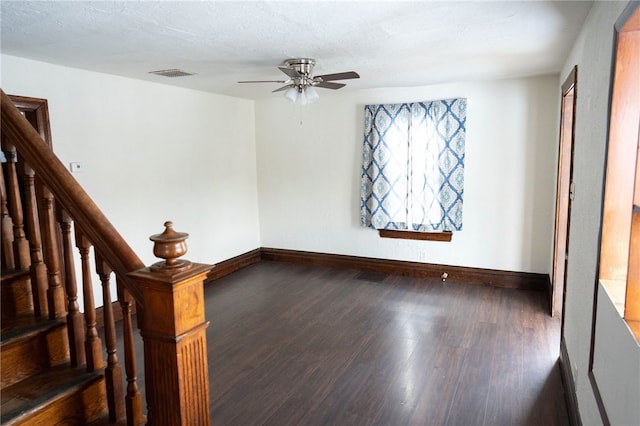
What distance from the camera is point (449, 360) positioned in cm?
319

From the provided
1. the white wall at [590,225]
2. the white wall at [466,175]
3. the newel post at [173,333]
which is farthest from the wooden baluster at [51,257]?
the white wall at [466,175]

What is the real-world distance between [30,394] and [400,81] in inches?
169

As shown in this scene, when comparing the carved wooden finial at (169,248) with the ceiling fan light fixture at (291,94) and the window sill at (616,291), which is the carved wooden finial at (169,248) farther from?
the ceiling fan light fixture at (291,94)

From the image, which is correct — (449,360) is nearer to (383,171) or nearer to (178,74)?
(383,171)

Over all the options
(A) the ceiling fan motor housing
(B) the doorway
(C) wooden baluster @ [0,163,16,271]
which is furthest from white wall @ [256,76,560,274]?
(C) wooden baluster @ [0,163,16,271]

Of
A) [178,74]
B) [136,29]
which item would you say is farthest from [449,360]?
[178,74]

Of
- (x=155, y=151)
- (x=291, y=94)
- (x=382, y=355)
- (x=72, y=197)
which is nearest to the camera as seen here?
(x=72, y=197)

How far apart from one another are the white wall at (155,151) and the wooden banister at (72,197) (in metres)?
2.05

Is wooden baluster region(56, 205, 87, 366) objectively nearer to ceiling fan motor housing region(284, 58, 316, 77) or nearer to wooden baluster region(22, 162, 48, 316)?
wooden baluster region(22, 162, 48, 316)

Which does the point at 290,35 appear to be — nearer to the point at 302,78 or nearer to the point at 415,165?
the point at 302,78

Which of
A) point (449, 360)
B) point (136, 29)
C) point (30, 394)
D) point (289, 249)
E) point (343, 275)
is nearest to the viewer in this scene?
point (30, 394)

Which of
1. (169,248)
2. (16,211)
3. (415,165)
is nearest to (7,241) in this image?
(16,211)

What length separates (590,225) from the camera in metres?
2.06

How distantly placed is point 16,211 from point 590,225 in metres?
2.69
